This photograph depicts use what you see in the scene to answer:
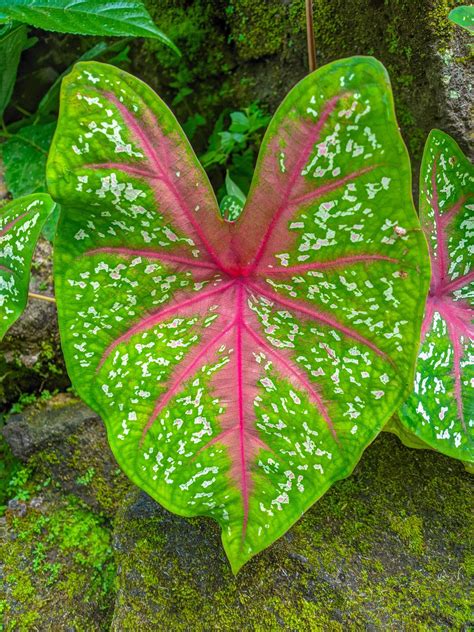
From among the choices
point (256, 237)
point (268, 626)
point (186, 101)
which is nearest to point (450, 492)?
point (268, 626)

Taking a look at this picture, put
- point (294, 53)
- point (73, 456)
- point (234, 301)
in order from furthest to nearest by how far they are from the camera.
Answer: point (294, 53) < point (73, 456) < point (234, 301)

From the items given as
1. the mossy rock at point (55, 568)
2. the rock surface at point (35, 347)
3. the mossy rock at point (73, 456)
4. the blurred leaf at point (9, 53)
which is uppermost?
the blurred leaf at point (9, 53)

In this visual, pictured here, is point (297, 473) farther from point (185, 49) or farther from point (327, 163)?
point (185, 49)

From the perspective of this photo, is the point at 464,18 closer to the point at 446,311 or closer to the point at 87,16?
the point at 446,311

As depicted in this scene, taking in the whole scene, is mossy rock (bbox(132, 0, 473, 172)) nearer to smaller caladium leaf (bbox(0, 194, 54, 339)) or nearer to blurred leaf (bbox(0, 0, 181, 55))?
blurred leaf (bbox(0, 0, 181, 55))

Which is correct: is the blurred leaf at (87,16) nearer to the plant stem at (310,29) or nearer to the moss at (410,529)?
the plant stem at (310,29)

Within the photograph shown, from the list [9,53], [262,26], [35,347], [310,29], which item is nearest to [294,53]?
[262,26]

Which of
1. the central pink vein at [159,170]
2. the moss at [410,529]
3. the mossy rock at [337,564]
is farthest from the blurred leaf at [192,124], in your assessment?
the moss at [410,529]

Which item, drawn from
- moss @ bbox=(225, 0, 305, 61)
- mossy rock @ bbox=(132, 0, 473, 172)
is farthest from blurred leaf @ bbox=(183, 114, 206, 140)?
moss @ bbox=(225, 0, 305, 61)
